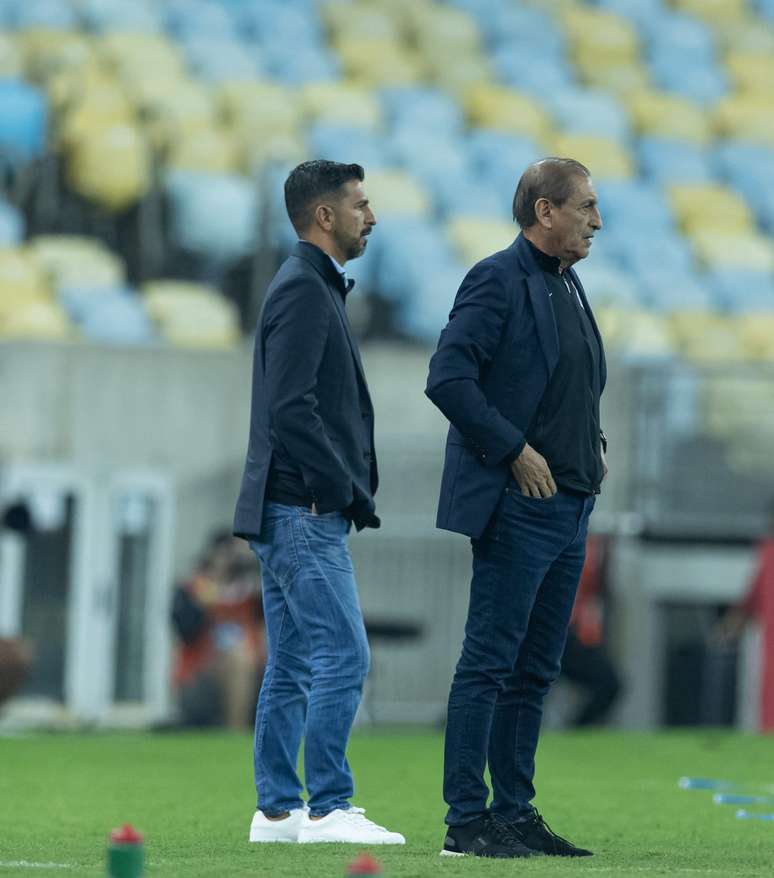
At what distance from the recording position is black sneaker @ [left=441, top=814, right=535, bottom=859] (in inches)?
197

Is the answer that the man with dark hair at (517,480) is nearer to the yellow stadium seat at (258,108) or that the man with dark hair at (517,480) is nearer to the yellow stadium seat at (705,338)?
the yellow stadium seat at (705,338)

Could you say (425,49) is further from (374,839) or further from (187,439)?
(374,839)

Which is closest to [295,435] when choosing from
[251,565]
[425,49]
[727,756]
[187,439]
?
[727,756]

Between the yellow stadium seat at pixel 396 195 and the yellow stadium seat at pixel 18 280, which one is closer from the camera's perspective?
the yellow stadium seat at pixel 18 280

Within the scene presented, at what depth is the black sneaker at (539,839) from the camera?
512cm

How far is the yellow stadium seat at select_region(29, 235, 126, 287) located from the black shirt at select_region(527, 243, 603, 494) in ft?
33.6

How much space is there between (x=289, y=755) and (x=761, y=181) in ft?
49.6

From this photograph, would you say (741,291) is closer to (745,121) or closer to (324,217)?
(745,121)

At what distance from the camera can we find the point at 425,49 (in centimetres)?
2070

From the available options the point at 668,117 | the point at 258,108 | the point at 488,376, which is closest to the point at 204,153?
the point at 258,108

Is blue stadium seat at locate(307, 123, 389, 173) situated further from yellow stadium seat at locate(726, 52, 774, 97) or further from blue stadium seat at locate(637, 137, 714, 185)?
yellow stadium seat at locate(726, 52, 774, 97)

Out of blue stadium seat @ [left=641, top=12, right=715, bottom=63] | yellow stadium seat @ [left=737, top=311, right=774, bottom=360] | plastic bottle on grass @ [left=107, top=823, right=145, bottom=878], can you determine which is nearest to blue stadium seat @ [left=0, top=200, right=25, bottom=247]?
yellow stadium seat @ [left=737, top=311, right=774, bottom=360]

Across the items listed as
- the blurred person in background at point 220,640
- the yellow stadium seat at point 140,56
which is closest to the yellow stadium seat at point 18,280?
the blurred person in background at point 220,640

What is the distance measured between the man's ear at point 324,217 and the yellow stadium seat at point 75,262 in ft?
32.2
